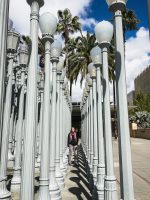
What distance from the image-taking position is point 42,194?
16.9 ft

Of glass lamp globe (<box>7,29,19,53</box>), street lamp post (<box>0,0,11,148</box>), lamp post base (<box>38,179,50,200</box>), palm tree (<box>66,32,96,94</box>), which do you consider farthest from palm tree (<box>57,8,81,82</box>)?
street lamp post (<box>0,0,11,148</box>)

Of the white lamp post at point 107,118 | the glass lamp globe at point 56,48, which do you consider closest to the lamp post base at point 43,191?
the white lamp post at point 107,118

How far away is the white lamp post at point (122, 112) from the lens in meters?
3.55

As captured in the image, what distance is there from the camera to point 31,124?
363 cm

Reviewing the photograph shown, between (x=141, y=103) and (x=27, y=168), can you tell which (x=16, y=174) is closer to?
(x=27, y=168)

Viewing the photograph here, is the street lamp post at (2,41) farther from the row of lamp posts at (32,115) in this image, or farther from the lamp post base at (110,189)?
the lamp post base at (110,189)

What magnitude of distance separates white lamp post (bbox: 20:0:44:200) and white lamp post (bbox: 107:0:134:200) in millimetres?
1191

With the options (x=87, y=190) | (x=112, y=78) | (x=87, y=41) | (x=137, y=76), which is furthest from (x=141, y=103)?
(x=87, y=190)

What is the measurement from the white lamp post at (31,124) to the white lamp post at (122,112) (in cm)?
119

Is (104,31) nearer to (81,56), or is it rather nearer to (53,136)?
(53,136)

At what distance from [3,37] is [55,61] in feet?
14.0

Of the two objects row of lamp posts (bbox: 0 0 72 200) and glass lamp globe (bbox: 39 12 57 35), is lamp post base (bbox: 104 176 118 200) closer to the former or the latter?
row of lamp posts (bbox: 0 0 72 200)

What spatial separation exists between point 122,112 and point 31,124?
1270mm

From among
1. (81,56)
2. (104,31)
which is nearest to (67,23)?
(81,56)
